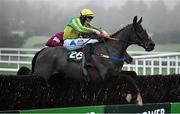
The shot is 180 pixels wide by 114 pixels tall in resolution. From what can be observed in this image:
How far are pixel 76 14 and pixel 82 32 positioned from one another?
902cm

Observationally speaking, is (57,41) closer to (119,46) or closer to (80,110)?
(119,46)

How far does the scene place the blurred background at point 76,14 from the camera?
17.3 meters

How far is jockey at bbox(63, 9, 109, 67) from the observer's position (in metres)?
8.19

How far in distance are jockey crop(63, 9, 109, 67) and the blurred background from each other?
28.6ft

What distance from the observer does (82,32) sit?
8242 mm

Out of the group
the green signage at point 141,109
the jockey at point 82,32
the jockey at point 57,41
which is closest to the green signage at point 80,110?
the green signage at point 141,109

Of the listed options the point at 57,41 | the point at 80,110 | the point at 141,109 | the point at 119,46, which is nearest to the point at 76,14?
the point at 57,41

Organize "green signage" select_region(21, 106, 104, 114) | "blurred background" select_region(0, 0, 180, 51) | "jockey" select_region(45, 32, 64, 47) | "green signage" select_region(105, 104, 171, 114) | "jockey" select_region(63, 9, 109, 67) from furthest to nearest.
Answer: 1. "blurred background" select_region(0, 0, 180, 51)
2. "jockey" select_region(45, 32, 64, 47)
3. "jockey" select_region(63, 9, 109, 67)
4. "green signage" select_region(105, 104, 171, 114)
5. "green signage" select_region(21, 106, 104, 114)

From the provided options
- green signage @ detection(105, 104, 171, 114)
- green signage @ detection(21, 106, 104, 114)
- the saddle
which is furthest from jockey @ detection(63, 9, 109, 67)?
green signage @ detection(21, 106, 104, 114)

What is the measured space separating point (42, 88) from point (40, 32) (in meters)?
9.40

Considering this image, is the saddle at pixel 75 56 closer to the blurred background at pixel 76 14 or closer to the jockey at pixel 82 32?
the jockey at pixel 82 32

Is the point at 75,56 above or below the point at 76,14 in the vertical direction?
below

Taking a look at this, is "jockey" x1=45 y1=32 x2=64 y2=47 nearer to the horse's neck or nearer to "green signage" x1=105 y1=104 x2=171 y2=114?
the horse's neck

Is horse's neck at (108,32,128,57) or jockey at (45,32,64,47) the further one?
jockey at (45,32,64,47)
